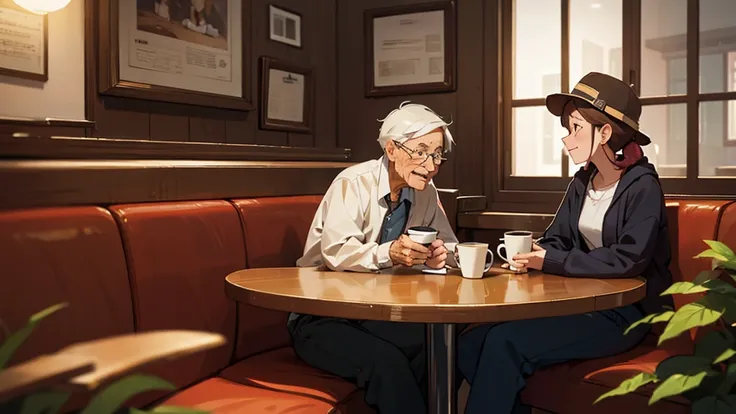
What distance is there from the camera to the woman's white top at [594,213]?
2111mm

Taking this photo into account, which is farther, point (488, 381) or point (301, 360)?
point (301, 360)

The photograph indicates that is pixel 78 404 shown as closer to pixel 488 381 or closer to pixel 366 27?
pixel 488 381

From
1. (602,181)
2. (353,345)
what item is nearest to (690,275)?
(602,181)

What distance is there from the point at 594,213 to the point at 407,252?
0.69 meters

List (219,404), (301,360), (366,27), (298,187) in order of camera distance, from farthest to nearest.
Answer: (366,27) < (298,187) < (301,360) < (219,404)

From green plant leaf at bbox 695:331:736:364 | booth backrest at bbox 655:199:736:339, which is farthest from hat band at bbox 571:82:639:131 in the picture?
green plant leaf at bbox 695:331:736:364

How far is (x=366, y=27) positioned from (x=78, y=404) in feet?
7.35

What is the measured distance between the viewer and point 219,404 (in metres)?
1.63

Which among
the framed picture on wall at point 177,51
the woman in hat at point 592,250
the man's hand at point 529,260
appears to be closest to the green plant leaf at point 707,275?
the woman in hat at point 592,250

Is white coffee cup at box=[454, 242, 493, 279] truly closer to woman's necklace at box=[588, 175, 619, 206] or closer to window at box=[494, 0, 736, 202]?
woman's necklace at box=[588, 175, 619, 206]

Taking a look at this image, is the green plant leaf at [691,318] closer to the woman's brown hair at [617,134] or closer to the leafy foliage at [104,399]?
the woman's brown hair at [617,134]

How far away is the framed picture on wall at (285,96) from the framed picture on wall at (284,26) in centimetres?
11

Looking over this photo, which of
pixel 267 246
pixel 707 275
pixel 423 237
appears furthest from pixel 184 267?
pixel 707 275

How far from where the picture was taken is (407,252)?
1.81 metres
